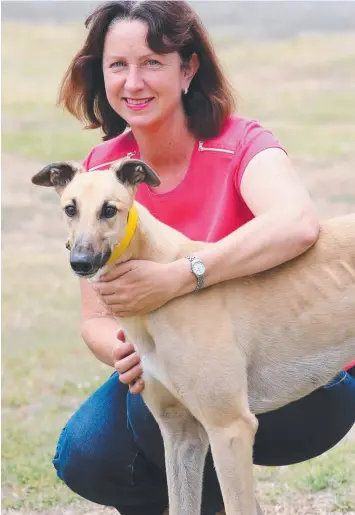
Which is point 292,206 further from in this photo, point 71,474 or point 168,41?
point 71,474

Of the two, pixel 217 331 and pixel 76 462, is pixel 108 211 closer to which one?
pixel 217 331

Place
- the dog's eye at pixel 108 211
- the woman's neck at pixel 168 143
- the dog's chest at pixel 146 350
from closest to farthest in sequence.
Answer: the dog's eye at pixel 108 211 < the dog's chest at pixel 146 350 < the woman's neck at pixel 168 143

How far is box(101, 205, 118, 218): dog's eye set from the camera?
2.85 metres

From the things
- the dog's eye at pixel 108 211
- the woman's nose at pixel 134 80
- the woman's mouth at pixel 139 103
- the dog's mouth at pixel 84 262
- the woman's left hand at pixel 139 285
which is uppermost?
the woman's nose at pixel 134 80

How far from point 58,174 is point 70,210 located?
0.24 meters

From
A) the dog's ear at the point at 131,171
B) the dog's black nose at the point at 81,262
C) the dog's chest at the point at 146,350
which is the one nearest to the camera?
the dog's black nose at the point at 81,262

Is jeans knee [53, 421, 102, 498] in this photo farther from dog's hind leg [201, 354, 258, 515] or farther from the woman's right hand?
dog's hind leg [201, 354, 258, 515]

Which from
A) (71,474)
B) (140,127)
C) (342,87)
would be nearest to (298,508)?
(71,474)

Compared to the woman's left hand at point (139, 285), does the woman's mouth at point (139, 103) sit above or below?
above

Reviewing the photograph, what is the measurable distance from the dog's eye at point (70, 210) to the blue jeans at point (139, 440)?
0.89 meters

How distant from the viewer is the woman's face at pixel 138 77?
3.34 metres

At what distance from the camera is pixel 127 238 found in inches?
116

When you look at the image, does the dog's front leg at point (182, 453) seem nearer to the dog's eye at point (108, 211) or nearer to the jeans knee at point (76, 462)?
the jeans knee at point (76, 462)

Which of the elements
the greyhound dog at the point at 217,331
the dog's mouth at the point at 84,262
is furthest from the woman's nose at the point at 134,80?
the dog's mouth at the point at 84,262
